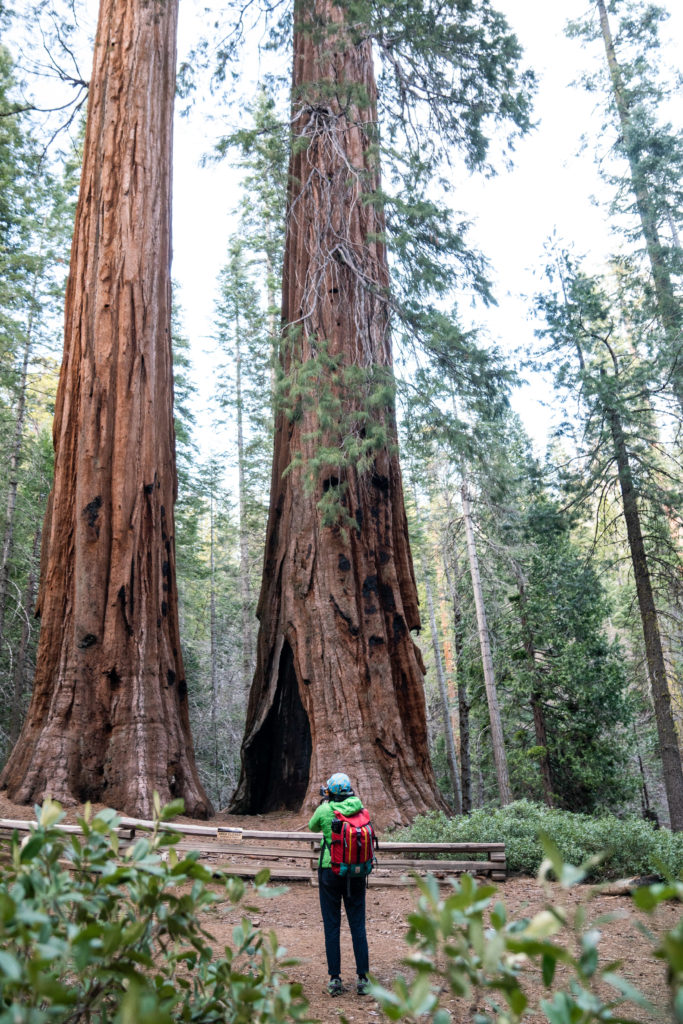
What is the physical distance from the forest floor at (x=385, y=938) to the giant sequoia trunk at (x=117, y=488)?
0.81 metres

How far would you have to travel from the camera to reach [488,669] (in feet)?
57.2

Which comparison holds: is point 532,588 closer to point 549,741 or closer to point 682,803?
point 549,741

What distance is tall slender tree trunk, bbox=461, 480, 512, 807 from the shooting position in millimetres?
16797

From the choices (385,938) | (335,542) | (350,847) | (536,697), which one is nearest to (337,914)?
(350,847)

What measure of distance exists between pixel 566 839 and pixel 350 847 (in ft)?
13.4

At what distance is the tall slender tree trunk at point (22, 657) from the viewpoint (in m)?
16.3

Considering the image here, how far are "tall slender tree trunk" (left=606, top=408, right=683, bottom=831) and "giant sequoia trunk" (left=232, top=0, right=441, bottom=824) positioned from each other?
16.6 ft

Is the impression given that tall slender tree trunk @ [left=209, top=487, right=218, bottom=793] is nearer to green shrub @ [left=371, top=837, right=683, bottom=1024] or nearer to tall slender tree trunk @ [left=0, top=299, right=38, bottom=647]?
tall slender tree trunk @ [left=0, top=299, right=38, bottom=647]

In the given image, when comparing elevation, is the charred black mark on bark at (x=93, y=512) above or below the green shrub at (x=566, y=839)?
above

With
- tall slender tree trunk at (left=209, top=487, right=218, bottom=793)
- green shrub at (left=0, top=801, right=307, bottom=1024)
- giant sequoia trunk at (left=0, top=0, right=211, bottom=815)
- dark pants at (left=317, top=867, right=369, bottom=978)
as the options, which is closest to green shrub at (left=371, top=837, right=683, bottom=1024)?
green shrub at (left=0, top=801, right=307, bottom=1024)

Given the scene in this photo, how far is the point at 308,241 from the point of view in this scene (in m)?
11.4

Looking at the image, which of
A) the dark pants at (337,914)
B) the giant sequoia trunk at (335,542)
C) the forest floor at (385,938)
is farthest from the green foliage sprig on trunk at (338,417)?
the dark pants at (337,914)

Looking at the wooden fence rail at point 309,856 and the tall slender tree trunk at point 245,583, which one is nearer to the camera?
the wooden fence rail at point 309,856

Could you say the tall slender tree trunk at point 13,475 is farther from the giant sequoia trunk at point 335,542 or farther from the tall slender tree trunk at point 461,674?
the tall slender tree trunk at point 461,674
